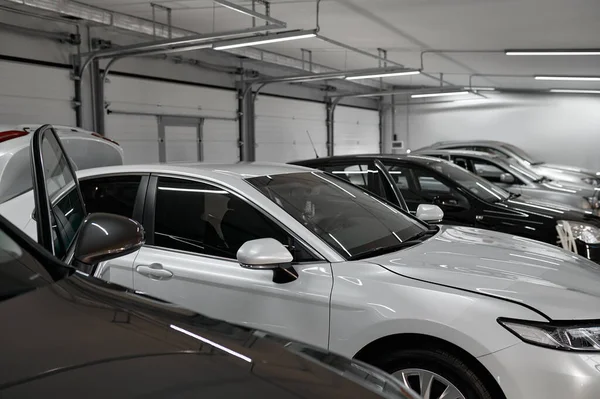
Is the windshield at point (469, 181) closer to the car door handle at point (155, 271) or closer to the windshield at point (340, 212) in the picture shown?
the windshield at point (340, 212)

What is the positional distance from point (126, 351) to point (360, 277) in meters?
1.47

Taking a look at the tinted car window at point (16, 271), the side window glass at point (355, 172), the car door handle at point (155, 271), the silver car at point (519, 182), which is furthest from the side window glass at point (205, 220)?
the silver car at point (519, 182)

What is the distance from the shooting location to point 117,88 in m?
9.33

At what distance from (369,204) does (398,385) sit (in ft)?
7.16

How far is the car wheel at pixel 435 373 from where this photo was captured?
2384 mm

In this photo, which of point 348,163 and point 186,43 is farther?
point 186,43

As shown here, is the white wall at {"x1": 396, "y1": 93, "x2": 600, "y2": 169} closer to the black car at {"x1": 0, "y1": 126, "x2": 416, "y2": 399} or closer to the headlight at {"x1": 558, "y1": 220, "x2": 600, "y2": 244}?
the headlight at {"x1": 558, "y1": 220, "x2": 600, "y2": 244}

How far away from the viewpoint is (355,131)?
60.4 feet

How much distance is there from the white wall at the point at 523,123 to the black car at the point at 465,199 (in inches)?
516

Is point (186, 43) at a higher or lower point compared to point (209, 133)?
higher

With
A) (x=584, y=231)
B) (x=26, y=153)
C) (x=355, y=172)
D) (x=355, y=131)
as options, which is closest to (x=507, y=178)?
(x=584, y=231)

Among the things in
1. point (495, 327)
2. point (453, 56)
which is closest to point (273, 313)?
point (495, 327)

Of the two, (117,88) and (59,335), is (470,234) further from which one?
(117,88)

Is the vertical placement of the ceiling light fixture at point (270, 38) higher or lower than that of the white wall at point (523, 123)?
higher
